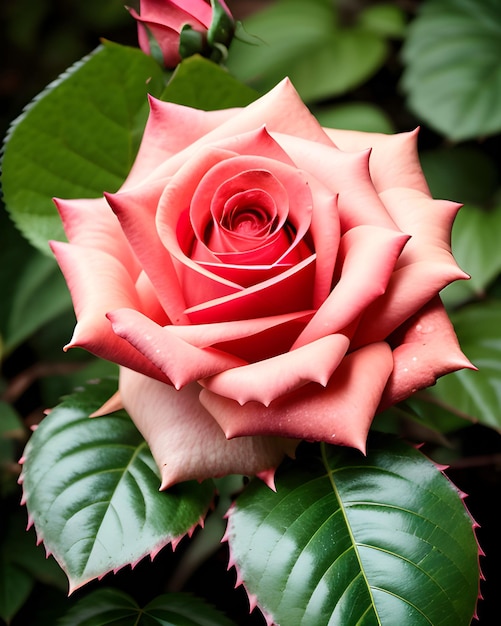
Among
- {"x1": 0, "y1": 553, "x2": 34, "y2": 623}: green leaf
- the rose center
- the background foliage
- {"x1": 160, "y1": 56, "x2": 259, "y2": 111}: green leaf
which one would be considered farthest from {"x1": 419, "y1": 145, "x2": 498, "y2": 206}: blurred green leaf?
{"x1": 0, "y1": 553, "x2": 34, "y2": 623}: green leaf

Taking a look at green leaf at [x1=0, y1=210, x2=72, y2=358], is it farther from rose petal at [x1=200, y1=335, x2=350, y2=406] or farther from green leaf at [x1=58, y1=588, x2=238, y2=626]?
rose petal at [x1=200, y1=335, x2=350, y2=406]

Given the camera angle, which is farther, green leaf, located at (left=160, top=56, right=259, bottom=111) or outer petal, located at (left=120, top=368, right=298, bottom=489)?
green leaf, located at (left=160, top=56, right=259, bottom=111)

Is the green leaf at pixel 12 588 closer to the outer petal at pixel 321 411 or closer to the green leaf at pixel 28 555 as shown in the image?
the green leaf at pixel 28 555

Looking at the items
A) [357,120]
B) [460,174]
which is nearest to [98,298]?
[357,120]

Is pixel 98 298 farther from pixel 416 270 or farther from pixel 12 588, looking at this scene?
pixel 12 588

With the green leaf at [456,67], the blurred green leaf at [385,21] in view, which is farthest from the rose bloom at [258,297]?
the blurred green leaf at [385,21]

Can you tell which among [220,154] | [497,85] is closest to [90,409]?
[220,154]

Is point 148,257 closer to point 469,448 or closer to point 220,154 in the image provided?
point 220,154
